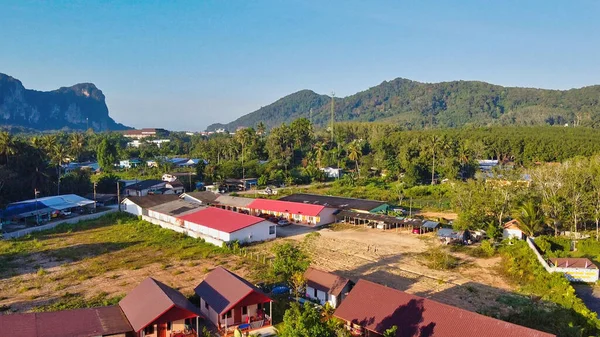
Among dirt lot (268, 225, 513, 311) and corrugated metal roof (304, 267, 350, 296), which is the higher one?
corrugated metal roof (304, 267, 350, 296)

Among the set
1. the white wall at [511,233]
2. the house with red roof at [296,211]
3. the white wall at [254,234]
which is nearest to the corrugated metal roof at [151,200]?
the house with red roof at [296,211]

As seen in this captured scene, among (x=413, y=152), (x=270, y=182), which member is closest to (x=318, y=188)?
(x=270, y=182)

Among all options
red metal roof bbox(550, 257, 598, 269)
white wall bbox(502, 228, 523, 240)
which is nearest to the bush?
red metal roof bbox(550, 257, 598, 269)

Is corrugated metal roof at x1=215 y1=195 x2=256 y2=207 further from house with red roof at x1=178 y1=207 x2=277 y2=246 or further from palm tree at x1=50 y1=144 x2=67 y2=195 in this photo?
palm tree at x1=50 y1=144 x2=67 y2=195

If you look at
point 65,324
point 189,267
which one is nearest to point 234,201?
point 189,267

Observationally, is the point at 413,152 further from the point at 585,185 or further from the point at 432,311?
the point at 432,311

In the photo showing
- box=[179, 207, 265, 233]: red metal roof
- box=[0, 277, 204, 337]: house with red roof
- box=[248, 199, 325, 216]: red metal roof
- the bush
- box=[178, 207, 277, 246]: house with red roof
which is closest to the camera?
box=[0, 277, 204, 337]: house with red roof

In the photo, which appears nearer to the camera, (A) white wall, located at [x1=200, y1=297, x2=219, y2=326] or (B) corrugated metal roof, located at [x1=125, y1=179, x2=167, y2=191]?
(A) white wall, located at [x1=200, y1=297, x2=219, y2=326]
